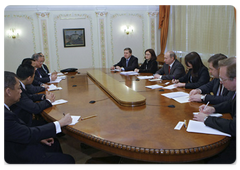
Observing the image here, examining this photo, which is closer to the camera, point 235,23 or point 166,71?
point 166,71

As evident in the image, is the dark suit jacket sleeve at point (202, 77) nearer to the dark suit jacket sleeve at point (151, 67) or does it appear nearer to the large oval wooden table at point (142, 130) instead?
the large oval wooden table at point (142, 130)

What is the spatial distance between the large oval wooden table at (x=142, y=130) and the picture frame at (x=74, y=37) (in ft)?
18.5

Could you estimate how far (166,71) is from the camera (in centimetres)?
492

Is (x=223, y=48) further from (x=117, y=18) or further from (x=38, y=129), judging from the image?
(x=38, y=129)

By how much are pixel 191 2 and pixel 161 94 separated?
15.5 feet

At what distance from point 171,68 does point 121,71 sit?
5.25 feet

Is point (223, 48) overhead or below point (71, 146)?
overhead

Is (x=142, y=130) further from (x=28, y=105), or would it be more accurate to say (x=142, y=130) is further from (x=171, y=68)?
(x=171, y=68)

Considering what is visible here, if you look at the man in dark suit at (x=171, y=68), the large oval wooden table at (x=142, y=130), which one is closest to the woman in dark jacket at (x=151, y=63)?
the man in dark suit at (x=171, y=68)

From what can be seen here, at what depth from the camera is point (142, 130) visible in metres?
1.96

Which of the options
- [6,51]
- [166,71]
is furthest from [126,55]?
[6,51]

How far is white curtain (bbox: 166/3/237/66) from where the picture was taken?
18.7 ft

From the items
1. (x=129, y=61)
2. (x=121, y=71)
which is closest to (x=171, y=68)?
(x=121, y=71)

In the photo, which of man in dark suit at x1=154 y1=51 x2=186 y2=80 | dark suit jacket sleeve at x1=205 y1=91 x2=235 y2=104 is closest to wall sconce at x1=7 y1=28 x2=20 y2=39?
man in dark suit at x1=154 y1=51 x2=186 y2=80
